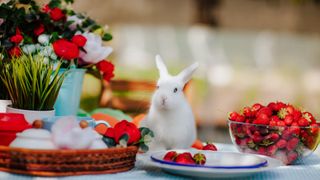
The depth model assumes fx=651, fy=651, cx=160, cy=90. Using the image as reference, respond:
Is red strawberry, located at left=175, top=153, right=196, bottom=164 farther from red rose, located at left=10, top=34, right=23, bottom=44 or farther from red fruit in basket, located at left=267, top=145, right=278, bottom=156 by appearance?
red rose, located at left=10, top=34, right=23, bottom=44

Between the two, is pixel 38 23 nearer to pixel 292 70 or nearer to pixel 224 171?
pixel 224 171

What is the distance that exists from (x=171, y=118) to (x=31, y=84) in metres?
0.37

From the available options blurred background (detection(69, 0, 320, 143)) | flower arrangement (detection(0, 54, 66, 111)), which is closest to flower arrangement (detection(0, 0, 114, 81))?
flower arrangement (detection(0, 54, 66, 111))

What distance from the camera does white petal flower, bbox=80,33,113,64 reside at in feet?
6.25

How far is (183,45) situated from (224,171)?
16.6 ft

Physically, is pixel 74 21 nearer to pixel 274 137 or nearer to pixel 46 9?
pixel 46 9

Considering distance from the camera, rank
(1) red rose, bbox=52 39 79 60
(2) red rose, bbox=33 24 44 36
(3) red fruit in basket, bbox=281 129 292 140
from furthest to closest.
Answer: (2) red rose, bbox=33 24 44 36 < (1) red rose, bbox=52 39 79 60 < (3) red fruit in basket, bbox=281 129 292 140

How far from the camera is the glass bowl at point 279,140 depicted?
5.04 feet

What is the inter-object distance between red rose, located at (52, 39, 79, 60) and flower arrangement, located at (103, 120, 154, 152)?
1.52ft

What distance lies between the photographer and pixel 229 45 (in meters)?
6.43

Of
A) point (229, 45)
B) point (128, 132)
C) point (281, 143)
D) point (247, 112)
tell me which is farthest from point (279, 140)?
point (229, 45)

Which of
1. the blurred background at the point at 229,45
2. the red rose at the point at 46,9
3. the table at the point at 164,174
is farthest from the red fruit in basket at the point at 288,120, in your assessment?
the blurred background at the point at 229,45

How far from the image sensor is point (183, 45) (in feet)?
20.7

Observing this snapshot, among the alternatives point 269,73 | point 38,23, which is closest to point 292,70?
point 269,73
